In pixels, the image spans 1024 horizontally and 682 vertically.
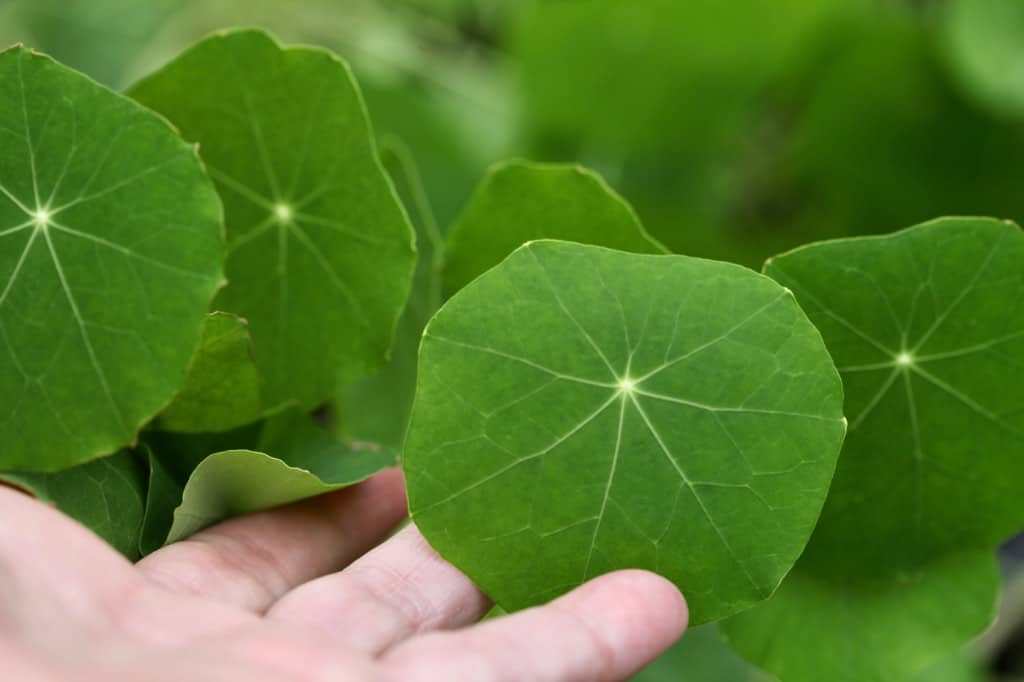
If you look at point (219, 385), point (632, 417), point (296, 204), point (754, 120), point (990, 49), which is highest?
point (754, 120)

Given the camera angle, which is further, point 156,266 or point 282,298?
point 282,298

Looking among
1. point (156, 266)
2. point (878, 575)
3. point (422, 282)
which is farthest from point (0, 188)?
point (878, 575)

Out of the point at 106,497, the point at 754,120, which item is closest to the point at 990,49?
the point at 754,120

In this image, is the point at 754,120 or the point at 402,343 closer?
the point at 402,343

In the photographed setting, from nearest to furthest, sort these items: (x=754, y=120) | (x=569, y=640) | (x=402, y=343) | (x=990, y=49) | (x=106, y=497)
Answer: (x=569, y=640), (x=106, y=497), (x=402, y=343), (x=990, y=49), (x=754, y=120)

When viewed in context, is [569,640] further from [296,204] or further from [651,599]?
[296,204]

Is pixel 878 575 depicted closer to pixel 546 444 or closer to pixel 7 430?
pixel 546 444
